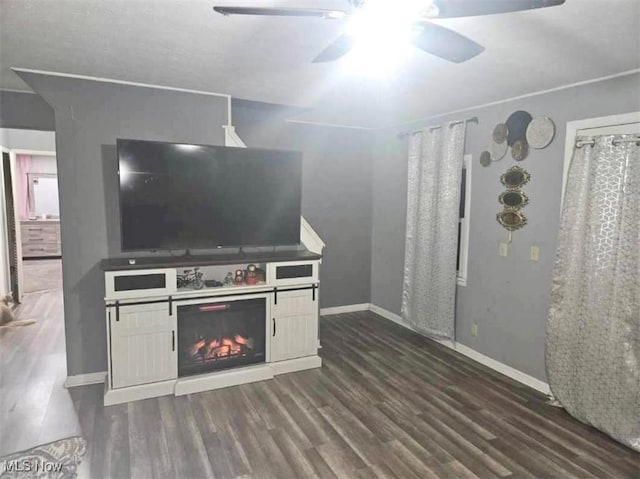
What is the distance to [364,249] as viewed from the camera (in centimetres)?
539

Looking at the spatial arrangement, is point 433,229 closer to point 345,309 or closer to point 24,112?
point 345,309

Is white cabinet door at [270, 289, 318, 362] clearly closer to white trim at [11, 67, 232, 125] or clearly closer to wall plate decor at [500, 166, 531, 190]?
white trim at [11, 67, 232, 125]

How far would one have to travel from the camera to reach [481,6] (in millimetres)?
1360

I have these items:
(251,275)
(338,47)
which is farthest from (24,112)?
(338,47)

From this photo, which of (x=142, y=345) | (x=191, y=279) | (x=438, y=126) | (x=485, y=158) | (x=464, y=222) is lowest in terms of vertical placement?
(x=142, y=345)

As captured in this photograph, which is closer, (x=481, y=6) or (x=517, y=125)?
(x=481, y=6)

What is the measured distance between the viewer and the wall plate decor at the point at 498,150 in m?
3.52

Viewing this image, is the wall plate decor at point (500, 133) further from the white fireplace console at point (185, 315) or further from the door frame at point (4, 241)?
the door frame at point (4, 241)

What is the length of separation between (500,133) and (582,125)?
2.27 feet

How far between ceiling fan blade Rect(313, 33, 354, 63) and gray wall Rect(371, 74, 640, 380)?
214cm

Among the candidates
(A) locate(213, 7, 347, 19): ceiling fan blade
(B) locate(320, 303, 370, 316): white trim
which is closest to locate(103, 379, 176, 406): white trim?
(B) locate(320, 303, 370, 316): white trim

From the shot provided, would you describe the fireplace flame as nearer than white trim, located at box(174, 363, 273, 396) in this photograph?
No

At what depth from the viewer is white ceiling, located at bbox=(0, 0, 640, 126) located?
1.89 m

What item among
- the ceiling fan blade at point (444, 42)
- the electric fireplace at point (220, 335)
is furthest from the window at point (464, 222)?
the ceiling fan blade at point (444, 42)
